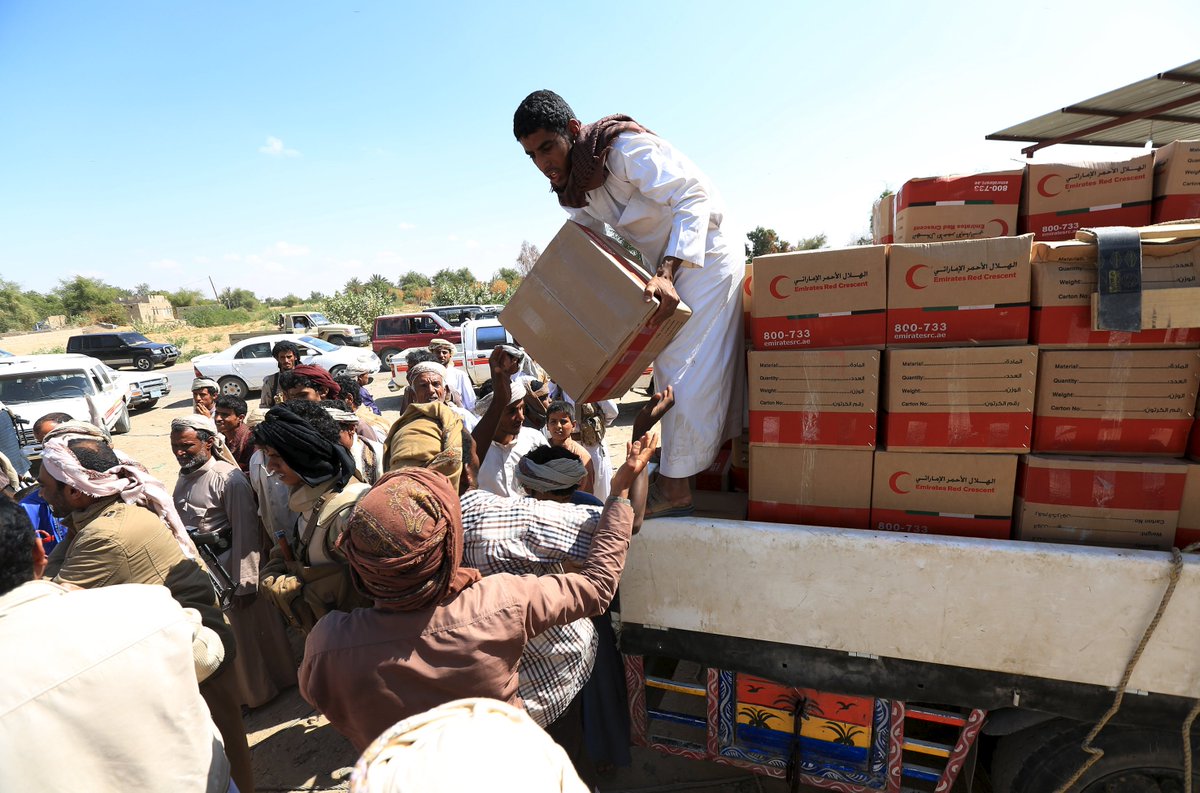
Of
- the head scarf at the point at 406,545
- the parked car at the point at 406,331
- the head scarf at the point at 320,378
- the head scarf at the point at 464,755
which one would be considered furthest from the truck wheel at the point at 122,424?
the head scarf at the point at 464,755

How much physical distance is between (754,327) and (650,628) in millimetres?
1193

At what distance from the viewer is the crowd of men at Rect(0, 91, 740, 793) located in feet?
4.00

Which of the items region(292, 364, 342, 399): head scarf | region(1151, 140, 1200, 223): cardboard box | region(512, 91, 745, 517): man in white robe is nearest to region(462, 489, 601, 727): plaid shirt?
region(512, 91, 745, 517): man in white robe

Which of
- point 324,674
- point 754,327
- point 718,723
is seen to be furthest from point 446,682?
point 754,327

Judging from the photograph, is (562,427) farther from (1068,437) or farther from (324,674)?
(1068,437)

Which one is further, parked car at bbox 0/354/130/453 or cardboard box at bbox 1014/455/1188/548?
parked car at bbox 0/354/130/453

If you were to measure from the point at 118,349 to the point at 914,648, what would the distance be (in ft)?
90.0

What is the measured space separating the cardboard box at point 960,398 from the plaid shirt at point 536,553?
3.67 ft

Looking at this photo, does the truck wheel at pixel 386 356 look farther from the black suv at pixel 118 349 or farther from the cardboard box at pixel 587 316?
the cardboard box at pixel 587 316

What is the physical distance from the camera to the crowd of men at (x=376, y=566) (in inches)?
48.1

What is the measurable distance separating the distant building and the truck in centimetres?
2109

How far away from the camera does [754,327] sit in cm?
201

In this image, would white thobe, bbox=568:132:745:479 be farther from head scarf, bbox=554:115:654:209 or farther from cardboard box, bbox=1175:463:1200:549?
cardboard box, bbox=1175:463:1200:549

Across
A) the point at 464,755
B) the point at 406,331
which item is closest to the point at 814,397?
the point at 464,755
